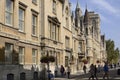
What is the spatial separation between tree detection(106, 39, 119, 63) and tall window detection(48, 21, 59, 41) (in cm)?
10904

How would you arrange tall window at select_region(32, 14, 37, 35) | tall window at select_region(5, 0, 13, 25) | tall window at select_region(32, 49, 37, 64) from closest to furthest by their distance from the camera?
tall window at select_region(5, 0, 13, 25) → tall window at select_region(32, 49, 37, 64) → tall window at select_region(32, 14, 37, 35)

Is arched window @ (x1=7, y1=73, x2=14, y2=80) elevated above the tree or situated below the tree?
below

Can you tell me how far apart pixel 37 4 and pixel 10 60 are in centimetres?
1087

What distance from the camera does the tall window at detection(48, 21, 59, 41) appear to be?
45.5m

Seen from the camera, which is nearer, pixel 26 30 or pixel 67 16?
pixel 26 30

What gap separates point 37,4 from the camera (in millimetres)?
40688

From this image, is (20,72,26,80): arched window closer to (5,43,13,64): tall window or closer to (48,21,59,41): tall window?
(5,43,13,64): tall window

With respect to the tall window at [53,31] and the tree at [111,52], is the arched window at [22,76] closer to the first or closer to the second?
the tall window at [53,31]

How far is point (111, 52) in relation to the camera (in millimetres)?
163250

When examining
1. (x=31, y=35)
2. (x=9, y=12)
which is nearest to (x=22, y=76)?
(x=31, y=35)

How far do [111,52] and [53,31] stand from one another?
389 ft

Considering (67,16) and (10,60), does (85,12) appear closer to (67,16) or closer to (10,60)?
(67,16)

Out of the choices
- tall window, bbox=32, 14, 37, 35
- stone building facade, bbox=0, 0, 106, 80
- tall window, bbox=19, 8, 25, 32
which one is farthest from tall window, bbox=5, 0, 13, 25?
tall window, bbox=32, 14, 37, 35

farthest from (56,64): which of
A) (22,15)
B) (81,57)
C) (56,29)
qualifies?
(81,57)
